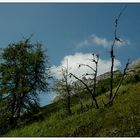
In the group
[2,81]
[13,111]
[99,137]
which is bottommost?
[99,137]

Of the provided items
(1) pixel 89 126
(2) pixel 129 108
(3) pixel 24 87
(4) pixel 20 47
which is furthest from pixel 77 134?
(4) pixel 20 47

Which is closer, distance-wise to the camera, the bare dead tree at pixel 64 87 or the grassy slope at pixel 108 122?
the grassy slope at pixel 108 122

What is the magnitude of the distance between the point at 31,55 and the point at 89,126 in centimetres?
2192

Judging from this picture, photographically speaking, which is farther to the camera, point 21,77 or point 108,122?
point 21,77

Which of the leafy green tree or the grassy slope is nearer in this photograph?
the grassy slope

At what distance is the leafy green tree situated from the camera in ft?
140

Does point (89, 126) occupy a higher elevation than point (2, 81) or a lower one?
lower

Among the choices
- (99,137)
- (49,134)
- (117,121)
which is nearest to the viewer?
(99,137)

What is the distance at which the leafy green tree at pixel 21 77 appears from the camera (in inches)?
1682

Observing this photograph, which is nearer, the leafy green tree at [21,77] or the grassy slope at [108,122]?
the grassy slope at [108,122]

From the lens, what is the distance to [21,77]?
43.6 m

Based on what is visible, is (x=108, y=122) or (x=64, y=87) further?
(x=64, y=87)

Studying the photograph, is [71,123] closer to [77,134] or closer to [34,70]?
[77,134]

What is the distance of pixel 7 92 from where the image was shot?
141 ft
